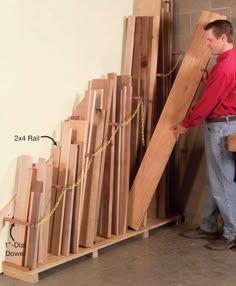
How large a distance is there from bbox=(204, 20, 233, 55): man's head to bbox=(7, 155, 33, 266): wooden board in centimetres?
156

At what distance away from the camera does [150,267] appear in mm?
2947

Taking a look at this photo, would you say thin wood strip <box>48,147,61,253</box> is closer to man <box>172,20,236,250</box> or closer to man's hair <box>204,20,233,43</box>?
man <box>172,20,236,250</box>

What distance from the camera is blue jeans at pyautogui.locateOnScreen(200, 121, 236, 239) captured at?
128 inches

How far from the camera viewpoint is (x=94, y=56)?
3.50m

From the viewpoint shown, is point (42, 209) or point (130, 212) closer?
point (42, 209)

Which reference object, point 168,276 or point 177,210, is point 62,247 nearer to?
point 168,276

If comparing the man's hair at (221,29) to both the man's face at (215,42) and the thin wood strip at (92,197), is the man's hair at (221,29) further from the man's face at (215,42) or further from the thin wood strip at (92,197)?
the thin wood strip at (92,197)

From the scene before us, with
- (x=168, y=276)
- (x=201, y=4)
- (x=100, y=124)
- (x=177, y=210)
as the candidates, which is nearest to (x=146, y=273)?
(x=168, y=276)

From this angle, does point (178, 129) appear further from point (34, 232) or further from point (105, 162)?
point (34, 232)

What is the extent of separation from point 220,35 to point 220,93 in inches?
17.0

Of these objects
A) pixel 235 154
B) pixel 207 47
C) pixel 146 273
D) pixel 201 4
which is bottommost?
pixel 146 273

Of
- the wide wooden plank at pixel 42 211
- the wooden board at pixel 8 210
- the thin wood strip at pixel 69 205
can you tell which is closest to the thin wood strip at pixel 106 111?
the thin wood strip at pixel 69 205

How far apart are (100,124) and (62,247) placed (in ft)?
2.89

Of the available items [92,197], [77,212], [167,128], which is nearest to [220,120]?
[167,128]
